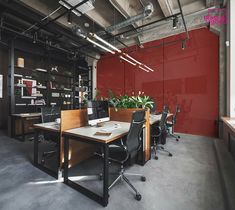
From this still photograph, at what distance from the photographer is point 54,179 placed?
2068 millimetres

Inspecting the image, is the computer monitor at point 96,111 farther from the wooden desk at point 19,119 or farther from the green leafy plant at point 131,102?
the wooden desk at point 19,119

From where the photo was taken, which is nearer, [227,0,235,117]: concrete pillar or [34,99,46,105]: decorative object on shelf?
[227,0,235,117]: concrete pillar

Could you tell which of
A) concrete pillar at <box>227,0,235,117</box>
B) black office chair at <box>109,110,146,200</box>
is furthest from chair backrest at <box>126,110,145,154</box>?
concrete pillar at <box>227,0,235,117</box>

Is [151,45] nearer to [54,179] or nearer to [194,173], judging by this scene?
[194,173]

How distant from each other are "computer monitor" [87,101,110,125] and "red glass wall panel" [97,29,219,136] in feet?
11.1

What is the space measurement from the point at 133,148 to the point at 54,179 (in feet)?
4.44

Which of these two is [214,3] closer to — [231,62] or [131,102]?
[231,62]

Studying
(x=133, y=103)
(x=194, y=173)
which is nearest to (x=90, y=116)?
(x=133, y=103)

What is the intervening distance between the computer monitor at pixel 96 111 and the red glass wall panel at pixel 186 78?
11.1 ft

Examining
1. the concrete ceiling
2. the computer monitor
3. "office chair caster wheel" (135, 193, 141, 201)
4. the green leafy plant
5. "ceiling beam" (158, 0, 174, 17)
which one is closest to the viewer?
"office chair caster wheel" (135, 193, 141, 201)

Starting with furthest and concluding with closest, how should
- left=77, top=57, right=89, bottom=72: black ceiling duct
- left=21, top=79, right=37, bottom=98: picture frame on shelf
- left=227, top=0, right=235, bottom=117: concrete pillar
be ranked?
left=77, top=57, right=89, bottom=72: black ceiling duct, left=21, top=79, right=37, bottom=98: picture frame on shelf, left=227, top=0, right=235, bottom=117: concrete pillar

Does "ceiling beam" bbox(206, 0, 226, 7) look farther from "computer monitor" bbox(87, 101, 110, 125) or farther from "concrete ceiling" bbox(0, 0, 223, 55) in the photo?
"computer monitor" bbox(87, 101, 110, 125)

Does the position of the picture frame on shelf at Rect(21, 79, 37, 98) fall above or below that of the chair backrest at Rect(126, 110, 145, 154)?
above

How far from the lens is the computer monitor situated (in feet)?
7.34
